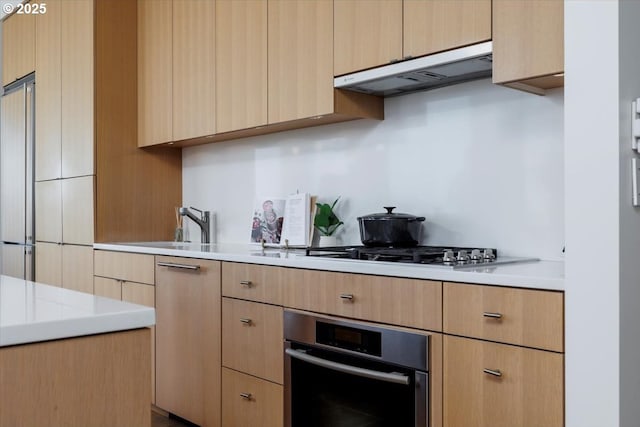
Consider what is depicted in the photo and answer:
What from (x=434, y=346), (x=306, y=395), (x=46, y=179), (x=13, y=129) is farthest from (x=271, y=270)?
(x=13, y=129)

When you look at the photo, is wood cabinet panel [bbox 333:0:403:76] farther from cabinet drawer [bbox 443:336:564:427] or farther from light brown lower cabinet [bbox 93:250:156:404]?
light brown lower cabinet [bbox 93:250:156:404]

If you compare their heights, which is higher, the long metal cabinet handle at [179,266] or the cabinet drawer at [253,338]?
the long metal cabinet handle at [179,266]

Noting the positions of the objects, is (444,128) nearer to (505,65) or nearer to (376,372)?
(505,65)

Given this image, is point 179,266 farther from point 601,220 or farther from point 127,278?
point 601,220

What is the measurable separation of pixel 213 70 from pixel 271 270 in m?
1.35

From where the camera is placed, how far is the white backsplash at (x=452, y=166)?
222cm

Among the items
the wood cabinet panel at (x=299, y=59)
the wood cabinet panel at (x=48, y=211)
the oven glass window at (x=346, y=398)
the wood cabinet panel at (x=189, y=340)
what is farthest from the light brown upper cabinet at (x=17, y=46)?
the oven glass window at (x=346, y=398)

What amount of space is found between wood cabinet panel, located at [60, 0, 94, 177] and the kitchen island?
2.84 m

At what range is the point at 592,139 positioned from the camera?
153 cm

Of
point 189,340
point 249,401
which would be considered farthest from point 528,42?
point 189,340

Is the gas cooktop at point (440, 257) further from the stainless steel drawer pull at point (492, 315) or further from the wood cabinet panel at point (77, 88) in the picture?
the wood cabinet panel at point (77, 88)

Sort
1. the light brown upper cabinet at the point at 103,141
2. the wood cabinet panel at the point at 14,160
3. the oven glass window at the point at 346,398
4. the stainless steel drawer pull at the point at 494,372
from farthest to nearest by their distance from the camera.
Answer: the wood cabinet panel at the point at 14,160
the light brown upper cabinet at the point at 103,141
the oven glass window at the point at 346,398
the stainless steel drawer pull at the point at 494,372

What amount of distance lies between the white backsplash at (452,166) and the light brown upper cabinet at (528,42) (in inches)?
12.1

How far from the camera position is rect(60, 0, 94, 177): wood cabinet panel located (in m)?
3.81
